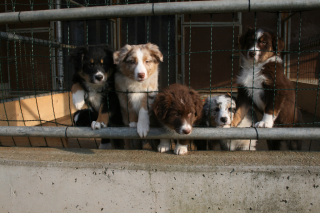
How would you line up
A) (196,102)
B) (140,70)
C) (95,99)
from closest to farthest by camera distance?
(196,102)
(140,70)
(95,99)

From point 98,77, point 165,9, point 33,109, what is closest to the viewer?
point 165,9

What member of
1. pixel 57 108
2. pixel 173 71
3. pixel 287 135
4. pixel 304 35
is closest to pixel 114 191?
pixel 287 135

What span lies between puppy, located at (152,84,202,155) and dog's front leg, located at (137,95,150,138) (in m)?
0.16

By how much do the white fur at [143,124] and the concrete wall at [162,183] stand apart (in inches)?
9.7

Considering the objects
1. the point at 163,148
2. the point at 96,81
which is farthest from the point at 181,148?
the point at 96,81

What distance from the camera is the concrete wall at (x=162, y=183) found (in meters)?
2.09

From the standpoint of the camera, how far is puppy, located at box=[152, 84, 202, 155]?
7.51 feet

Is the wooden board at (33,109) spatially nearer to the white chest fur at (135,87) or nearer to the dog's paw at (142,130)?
the white chest fur at (135,87)

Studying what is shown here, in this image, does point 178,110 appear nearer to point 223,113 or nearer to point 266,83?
point 223,113

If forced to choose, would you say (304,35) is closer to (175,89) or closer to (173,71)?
(173,71)

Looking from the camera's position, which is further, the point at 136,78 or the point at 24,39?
the point at 24,39

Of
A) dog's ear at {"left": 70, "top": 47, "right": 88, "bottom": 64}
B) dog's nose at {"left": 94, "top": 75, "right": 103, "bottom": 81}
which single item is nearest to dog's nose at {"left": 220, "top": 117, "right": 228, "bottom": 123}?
dog's nose at {"left": 94, "top": 75, "right": 103, "bottom": 81}

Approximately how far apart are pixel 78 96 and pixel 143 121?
1014mm

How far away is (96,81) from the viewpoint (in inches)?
109
